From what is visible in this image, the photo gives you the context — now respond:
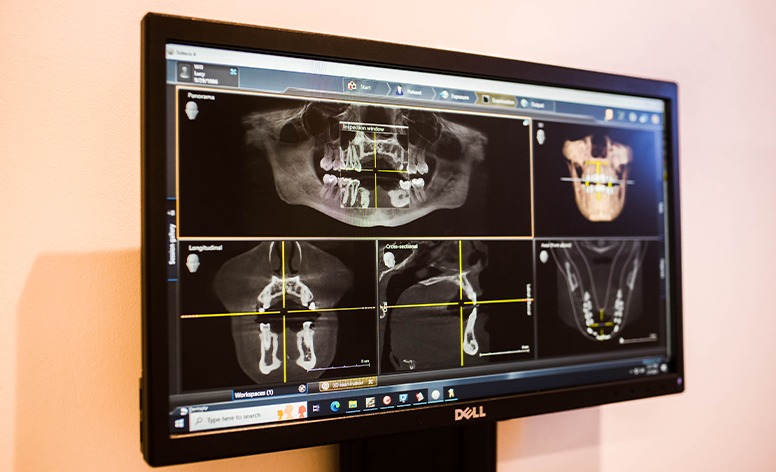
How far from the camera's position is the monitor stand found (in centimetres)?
78

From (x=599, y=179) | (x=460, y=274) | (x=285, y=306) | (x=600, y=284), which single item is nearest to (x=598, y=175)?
(x=599, y=179)

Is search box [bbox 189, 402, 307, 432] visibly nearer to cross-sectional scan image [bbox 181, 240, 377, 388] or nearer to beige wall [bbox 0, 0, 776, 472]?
cross-sectional scan image [bbox 181, 240, 377, 388]

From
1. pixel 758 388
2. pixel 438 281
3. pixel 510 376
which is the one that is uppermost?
pixel 438 281

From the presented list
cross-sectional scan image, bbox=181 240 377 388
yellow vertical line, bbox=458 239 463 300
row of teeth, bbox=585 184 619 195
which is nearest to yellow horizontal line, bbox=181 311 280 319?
cross-sectional scan image, bbox=181 240 377 388

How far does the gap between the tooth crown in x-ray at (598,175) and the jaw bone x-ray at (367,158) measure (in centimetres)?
15

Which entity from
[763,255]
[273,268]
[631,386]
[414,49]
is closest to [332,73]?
[414,49]

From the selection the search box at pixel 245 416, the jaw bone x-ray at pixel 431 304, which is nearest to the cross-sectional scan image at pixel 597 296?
the jaw bone x-ray at pixel 431 304

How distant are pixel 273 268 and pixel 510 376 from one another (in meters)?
0.33

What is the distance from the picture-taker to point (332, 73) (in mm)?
718

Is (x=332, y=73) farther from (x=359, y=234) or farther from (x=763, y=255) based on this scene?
(x=763, y=255)

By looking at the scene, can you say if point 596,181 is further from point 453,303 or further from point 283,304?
point 283,304

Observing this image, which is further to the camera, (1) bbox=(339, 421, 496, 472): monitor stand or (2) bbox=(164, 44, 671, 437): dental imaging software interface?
(1) bbox=(339, 421, 496, 472): monitor stand

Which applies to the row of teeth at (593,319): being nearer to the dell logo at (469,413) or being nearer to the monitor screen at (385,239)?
the monitor screen at (385,239)

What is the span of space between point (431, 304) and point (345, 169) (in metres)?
0.19
